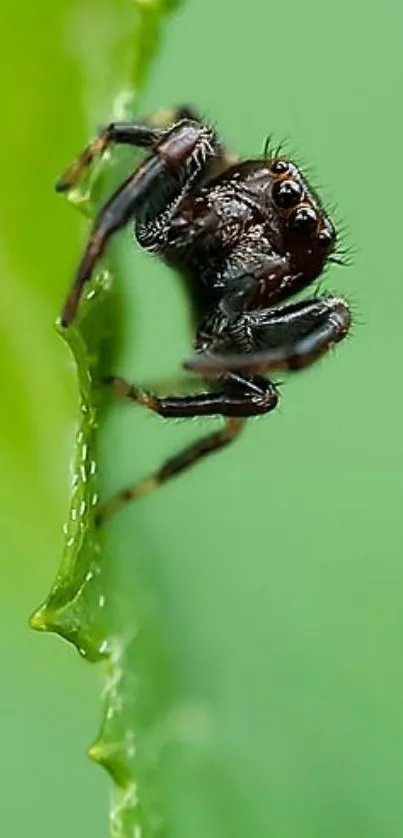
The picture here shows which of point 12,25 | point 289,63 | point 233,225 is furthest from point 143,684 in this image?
point 289,63

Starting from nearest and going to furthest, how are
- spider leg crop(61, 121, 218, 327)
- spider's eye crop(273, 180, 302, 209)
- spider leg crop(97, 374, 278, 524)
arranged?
spider leg crop(61, 121, 218, 327)
spider leg crop(97, 374, 278, 524)
spider's eye crop(273, 180, 302, 209)

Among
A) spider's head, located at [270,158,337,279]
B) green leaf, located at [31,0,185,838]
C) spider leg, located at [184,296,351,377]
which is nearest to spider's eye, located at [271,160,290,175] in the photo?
spider's head, located at [270,158,337,279]

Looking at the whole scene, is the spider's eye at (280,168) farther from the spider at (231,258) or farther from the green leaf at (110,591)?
the green leaf at (110,591)

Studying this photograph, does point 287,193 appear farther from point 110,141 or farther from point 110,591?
point 110,591

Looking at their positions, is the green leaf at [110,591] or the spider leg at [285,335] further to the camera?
the spider leg at [285,335]

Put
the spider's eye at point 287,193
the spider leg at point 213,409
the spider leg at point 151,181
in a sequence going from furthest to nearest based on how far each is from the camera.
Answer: the spider's eye at point 287,193 → the spider leg at point 213,409 → the spider leg at point 151,181

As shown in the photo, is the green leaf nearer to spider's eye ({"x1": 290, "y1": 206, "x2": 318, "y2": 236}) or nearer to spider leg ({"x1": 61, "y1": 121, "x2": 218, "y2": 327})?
spider leg ({"x1": 61, "y1": 121, "x2": 218, "y2": 327})

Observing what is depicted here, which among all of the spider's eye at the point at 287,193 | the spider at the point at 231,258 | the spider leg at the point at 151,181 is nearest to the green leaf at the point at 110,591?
the spider leg at the point at 151,181

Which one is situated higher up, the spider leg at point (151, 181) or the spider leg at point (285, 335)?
the spider leg at point (151, 181)

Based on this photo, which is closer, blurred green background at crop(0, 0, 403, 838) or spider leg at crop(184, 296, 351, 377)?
blurred green background at crop(0, 0, 403, 838)

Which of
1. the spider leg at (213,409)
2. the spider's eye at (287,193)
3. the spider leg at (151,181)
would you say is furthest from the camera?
the spider's eye at (287,193)
